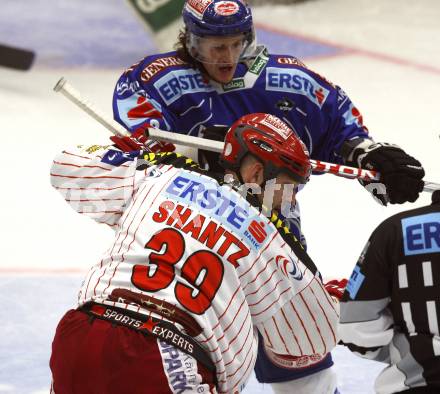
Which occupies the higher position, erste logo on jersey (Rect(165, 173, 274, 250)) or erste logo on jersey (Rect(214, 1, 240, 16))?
erste logo on jersey (Rect(214, 1, 240, 16))

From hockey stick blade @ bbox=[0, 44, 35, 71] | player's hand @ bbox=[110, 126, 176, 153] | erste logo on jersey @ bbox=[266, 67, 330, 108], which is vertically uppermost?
erste logo on jersey @ bbox=[266, 67, 330, 108]

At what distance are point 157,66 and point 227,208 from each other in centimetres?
87

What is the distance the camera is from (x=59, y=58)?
699 cm

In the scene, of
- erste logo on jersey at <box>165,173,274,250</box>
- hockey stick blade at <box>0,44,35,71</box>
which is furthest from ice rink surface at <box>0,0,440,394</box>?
erste logo on jersey at <box>165,173,274,250</box>

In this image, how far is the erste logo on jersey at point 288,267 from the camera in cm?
247

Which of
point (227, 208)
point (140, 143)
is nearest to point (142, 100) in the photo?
point (140, 143)

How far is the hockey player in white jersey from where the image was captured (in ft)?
7.68

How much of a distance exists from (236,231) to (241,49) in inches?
33.9

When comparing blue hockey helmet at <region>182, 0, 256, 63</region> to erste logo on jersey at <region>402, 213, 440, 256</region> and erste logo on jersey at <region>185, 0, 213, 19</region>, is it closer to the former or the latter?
erste logo on jersey at <region>185, 0, 213, 19</region>

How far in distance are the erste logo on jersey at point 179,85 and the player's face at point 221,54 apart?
45 mm

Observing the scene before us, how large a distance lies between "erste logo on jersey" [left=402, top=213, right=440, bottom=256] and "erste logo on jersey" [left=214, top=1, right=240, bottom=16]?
1.11m

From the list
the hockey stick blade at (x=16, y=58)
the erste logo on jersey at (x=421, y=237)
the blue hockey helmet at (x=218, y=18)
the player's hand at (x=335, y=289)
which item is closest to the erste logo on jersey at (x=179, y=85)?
the blue hockey helmet at (x=218, y=18)

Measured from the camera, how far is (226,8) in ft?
10.3

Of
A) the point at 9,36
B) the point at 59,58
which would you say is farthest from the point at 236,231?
the point at 9,36
